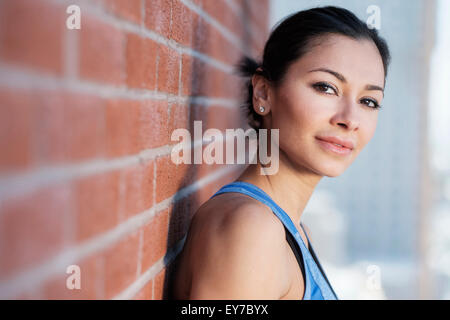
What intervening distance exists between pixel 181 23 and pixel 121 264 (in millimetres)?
628

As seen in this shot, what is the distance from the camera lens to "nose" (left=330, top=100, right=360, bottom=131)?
4.24 ft

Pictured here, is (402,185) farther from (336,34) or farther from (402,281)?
(336,34)

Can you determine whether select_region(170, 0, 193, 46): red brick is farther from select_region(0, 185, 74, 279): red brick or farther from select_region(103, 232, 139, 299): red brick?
select_region(0, 185, 74, 279): red brick

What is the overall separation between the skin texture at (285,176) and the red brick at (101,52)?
437 millimetres

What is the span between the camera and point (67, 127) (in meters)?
0.53

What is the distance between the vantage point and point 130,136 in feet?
2.50

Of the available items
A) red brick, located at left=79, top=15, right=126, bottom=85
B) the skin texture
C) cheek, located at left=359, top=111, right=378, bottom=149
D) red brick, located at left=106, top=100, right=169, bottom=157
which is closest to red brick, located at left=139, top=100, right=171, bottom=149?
red brick, located at left=106, top=100, right=169, bottom=157

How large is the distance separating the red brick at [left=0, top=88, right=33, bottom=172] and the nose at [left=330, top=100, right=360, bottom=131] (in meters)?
0.97

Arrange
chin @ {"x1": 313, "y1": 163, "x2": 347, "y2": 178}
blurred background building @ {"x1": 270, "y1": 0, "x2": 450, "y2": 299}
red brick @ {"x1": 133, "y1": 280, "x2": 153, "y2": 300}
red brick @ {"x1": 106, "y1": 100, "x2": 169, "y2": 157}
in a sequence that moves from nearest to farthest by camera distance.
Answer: red brick @ {"x1": 106, "y1": 100, "x2": 169, "y2": 157} < red brick @ {"x1": 133, "y1": 280, "x2": 153, "y2": 300} < chin @ {"x1": 313, "y1": 163, "x2": 347, "y2": 178} < blurred background building @ {"x1": 270, "y1": 0, "x2": 450, "y2": 299}

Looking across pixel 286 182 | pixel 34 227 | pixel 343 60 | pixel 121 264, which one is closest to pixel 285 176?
pixel 286 182

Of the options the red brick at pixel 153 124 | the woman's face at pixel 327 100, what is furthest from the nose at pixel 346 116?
the red brick at pixel 153 124

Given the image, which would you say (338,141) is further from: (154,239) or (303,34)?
(154,239)
